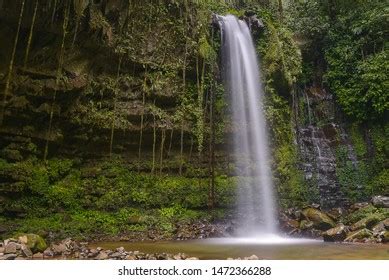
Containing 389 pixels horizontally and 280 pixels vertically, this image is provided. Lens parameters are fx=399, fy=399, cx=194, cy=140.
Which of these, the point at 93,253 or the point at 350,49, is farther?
the point at 350,49

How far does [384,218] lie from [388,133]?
4890 millimetres

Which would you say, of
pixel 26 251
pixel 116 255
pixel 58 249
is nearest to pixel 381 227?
pixel 116 255

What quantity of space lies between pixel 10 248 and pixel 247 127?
8.19 m

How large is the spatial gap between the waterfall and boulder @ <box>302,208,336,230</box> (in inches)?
46.6

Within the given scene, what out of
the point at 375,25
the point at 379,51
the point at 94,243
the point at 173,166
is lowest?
the point at 94,243

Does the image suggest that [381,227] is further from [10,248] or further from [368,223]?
[10,248]

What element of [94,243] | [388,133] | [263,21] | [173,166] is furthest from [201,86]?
[388,133]

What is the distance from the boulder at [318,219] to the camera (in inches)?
402

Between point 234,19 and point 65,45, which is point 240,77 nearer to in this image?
point 234,19

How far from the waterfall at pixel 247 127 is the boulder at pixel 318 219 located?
118 cm

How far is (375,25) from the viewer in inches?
572

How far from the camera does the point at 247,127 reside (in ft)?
41.7

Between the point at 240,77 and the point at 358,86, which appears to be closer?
the point at 240,77

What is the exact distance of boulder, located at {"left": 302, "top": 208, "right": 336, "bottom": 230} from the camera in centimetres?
1022
